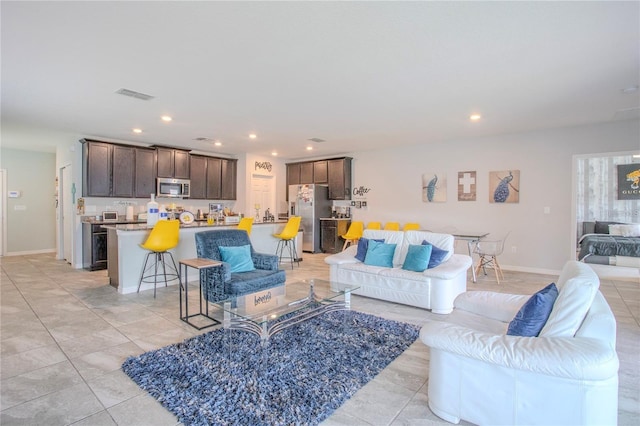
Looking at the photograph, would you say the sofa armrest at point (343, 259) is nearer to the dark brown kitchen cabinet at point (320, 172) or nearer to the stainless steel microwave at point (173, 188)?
the dark brown kitchen cabinet at point (320, 172)

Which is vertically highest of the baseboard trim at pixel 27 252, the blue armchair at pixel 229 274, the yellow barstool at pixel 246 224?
the yellow barstool at pixel 246 224

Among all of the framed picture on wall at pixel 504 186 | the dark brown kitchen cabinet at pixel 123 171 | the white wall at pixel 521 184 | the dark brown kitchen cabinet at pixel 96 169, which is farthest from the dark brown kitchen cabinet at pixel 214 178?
the framed picture on wall at pixel 504 186

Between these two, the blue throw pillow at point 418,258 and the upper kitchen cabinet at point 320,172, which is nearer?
the blue throw pillow at point 418,258

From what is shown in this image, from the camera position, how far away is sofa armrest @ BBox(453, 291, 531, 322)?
96.7 inches

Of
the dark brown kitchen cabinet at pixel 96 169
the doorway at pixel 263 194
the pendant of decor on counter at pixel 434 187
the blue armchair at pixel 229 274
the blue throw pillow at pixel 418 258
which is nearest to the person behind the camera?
the blue armchair at pixel 229 274

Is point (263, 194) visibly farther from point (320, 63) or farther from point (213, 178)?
point (320, 63)

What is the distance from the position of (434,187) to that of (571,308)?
18.8ft

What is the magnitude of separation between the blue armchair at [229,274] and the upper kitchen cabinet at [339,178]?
460 centimetres

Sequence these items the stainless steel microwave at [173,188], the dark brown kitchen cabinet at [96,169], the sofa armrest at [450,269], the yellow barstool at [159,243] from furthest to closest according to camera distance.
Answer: the stainless steel microwave at [173,188], the dark brown kitchen cabinet at [96,169], the yellow barstool at [159,243], the sofa armrest at [450,269]

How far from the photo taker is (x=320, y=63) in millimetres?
3180

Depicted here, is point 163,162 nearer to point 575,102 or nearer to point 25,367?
point 25,367

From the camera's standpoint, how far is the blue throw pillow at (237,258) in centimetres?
388

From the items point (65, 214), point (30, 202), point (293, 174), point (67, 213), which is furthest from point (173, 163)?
point (30, 202)

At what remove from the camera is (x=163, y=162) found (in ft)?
24.3
